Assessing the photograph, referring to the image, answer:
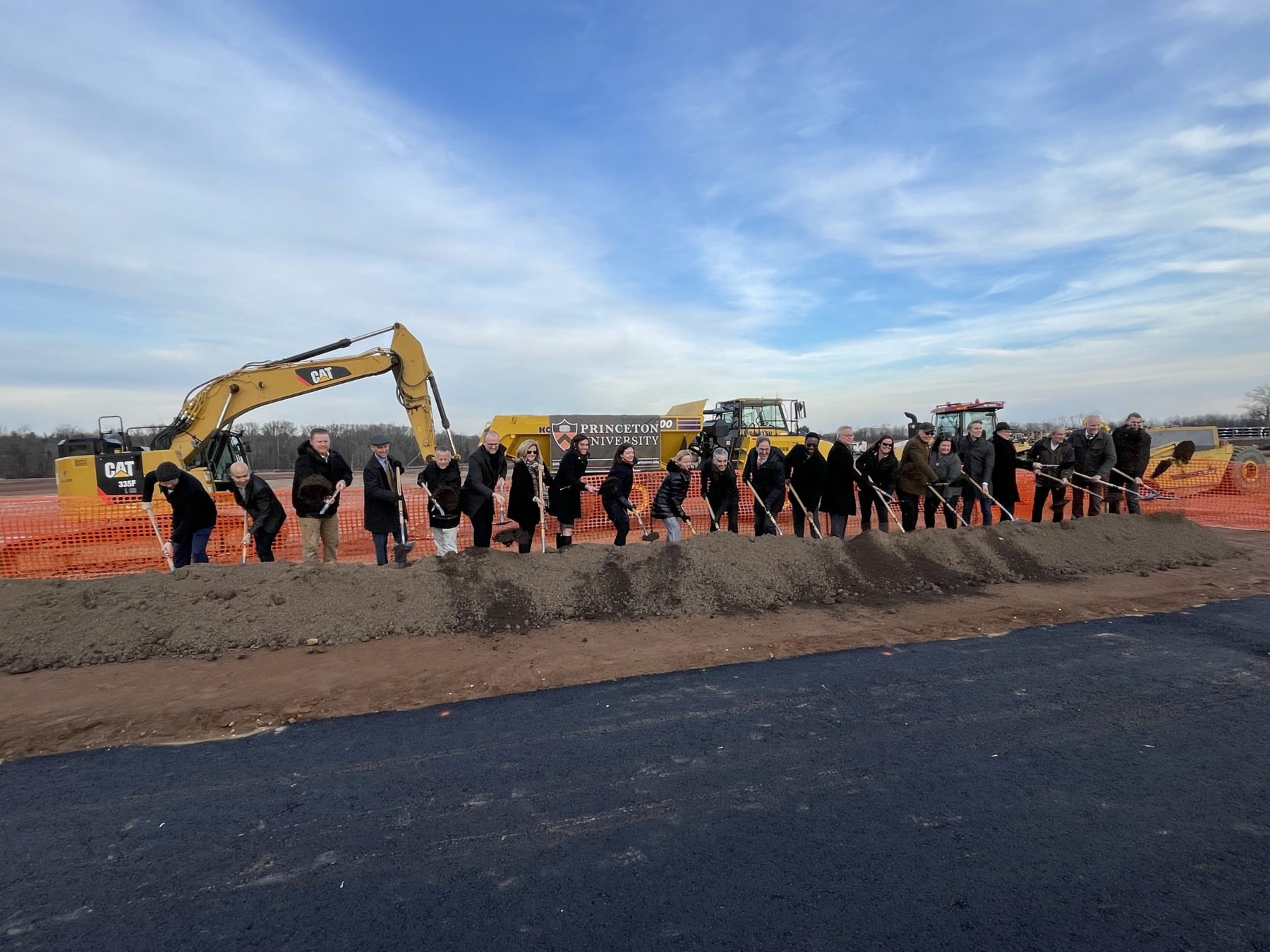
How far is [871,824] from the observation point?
279 centimetres

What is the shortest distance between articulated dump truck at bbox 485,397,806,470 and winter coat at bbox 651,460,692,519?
21.5 ft

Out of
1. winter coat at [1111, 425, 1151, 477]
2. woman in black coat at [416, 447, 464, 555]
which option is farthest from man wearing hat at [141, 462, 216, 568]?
winter coat at [1111, 425, 1151, 477]

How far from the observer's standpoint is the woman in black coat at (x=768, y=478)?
27.9ft

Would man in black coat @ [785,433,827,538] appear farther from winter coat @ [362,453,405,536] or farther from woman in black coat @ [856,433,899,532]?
winter coat @ [362,453,405,536]

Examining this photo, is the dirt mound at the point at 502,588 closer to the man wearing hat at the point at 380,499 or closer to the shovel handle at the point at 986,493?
the man wearing hat at the point at 380,499

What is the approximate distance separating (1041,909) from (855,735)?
1.34 metres

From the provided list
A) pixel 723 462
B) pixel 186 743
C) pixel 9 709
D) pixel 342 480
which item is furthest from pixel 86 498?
pixel 723 462

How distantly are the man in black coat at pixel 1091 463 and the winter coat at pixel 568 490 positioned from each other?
23.3 feet

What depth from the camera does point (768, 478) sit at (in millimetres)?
8562

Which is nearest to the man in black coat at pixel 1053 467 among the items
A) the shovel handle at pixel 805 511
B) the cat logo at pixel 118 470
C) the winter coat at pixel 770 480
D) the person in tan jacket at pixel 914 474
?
the person in tan jacket at pixel 914 474

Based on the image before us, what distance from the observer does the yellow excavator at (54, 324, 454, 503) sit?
10.8 m

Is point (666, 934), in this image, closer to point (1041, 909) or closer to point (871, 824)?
point (871, 824)

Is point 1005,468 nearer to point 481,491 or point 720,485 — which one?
point 720,485

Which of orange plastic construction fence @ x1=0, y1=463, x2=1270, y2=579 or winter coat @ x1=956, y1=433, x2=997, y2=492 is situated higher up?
winter coat @ x1=956, y1=433, x2=997, y2=492
